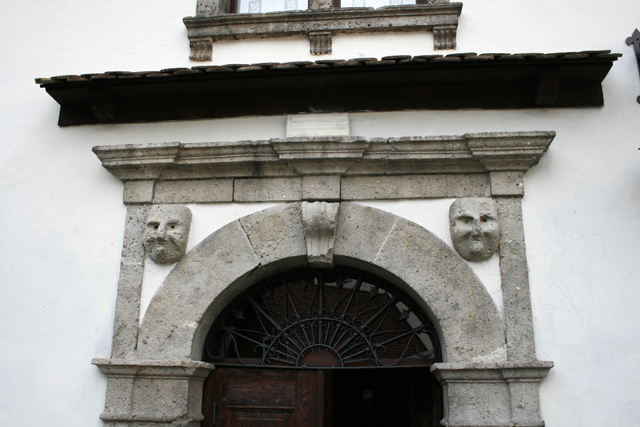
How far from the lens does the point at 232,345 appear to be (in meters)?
3.34

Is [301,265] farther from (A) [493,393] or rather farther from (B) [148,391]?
(A) [493,393]

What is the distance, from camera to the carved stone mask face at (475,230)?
2.86 metres

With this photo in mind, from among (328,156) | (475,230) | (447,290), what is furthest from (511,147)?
(328,156)

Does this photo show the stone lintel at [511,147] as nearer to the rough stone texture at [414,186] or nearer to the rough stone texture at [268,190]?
the rough stone texture at [414,186]

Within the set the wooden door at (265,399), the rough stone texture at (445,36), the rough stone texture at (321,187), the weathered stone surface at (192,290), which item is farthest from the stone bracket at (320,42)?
the wooden door at (265,399)

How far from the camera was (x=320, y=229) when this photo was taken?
9.82 feet

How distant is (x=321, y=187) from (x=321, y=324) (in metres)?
0.86

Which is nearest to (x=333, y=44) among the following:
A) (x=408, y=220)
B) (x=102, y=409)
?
(x=408, y=220)

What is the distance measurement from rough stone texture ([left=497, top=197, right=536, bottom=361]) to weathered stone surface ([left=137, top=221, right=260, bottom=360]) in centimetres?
147

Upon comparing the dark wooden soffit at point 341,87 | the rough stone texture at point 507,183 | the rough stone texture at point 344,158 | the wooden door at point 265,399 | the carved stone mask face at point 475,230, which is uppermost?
the dark wooden soffit at point 341,87

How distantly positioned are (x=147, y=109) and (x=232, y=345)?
67.6 inches

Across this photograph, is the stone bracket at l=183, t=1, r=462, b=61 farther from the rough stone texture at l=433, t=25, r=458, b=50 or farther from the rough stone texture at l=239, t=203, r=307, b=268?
the rough stone texture at l=239, t=203, r=307, b=268

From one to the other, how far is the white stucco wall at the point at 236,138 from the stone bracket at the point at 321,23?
0.24 feet

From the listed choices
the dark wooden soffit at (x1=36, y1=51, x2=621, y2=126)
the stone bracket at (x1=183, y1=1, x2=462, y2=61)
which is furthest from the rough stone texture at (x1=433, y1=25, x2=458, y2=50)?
the dark wooden soffit at (x1=36, y1=51, x2=621, y2=126)
